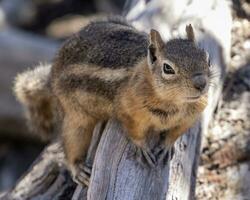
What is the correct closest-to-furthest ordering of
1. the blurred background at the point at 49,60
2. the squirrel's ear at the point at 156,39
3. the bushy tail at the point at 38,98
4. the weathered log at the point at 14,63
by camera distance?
the squirrel's ear at the point at 156,39 → the blurred background at the point at 49,60 → the bushy tail at the point at 38,98 → the weathered log at the point at 14,63

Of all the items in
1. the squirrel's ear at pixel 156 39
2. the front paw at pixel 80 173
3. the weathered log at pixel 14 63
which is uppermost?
the weathered log at pixel 14 63

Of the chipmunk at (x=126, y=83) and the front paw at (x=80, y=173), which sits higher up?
the chipmunk at (x=126, y=83)

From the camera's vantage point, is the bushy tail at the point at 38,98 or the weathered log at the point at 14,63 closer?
the bushy tail at the point at 38,98

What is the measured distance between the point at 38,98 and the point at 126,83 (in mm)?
1299

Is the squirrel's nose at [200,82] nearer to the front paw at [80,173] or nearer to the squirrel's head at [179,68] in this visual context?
the squirrel's head at [179,68]

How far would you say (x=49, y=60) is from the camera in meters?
8.84

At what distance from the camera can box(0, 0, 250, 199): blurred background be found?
18.2ft

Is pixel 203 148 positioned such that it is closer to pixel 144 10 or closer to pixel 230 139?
pixel 230 139

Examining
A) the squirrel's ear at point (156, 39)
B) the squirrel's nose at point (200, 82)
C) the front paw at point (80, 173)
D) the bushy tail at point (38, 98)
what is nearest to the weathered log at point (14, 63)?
the bushy tail at point (38, 98)

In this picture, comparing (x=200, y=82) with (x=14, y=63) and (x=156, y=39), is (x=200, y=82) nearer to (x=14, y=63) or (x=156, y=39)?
(x=156, y=39)

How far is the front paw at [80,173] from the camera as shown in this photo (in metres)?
5.32

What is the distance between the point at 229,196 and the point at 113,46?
4.16ft

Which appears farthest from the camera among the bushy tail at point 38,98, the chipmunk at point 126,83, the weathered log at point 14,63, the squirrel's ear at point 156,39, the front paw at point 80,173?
the weathered log at point 14,63

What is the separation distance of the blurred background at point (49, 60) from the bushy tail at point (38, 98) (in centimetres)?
100
